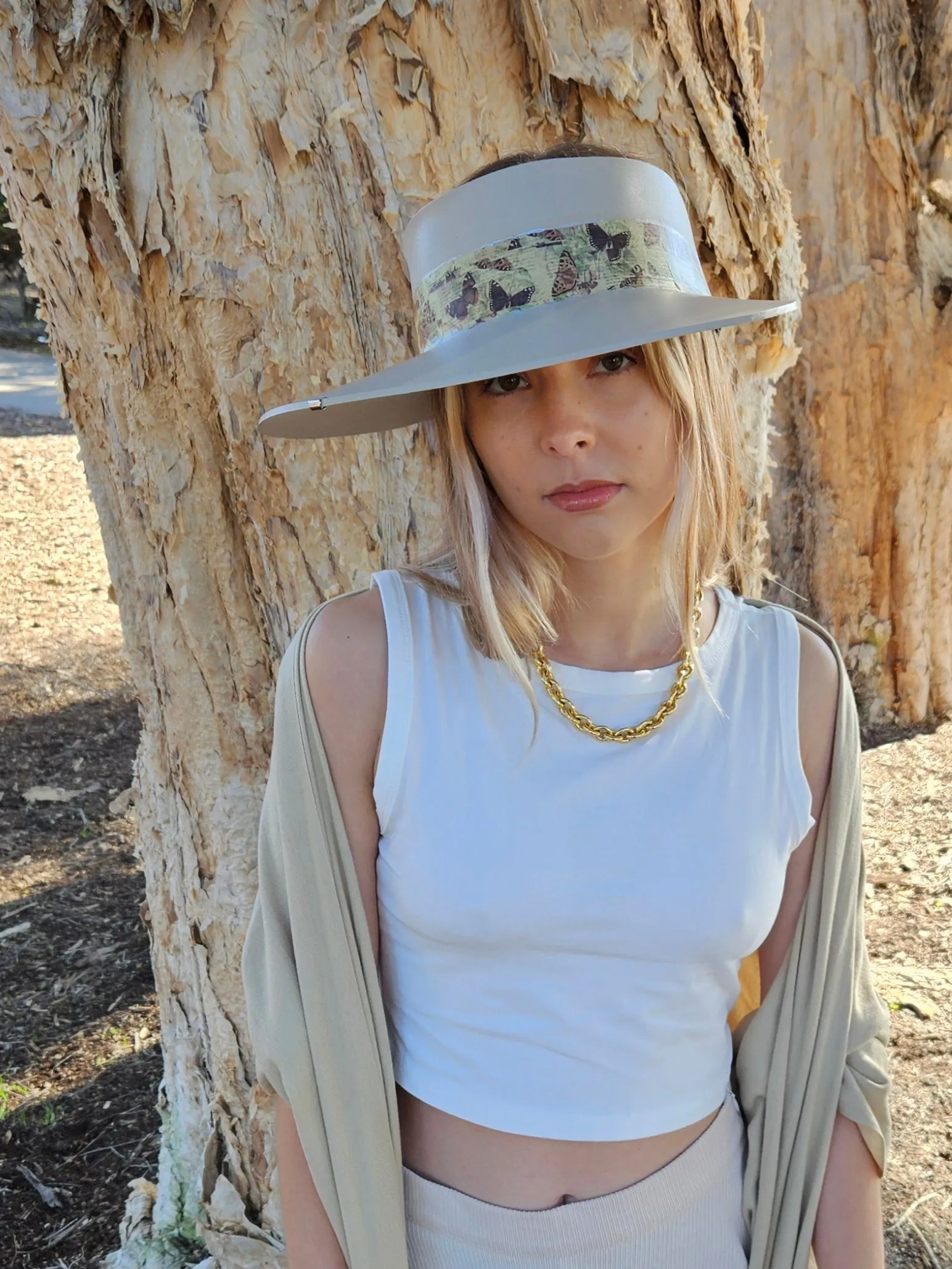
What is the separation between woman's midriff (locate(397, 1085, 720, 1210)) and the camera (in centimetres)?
140

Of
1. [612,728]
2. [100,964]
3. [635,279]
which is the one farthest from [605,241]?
[100,964]

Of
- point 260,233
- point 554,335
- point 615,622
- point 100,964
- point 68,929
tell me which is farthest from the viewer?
point 68,929

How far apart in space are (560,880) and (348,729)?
12.4 inches

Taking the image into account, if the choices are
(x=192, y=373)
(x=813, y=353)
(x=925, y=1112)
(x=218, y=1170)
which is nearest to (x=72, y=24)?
(x=192, y=373)

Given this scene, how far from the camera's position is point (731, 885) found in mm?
1395

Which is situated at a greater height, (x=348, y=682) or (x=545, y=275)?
(x=545, y=275)

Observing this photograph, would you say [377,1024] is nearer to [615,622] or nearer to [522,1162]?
[522,1162]

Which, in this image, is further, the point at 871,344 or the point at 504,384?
the point at 871,344

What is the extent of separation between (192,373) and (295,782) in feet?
2.86

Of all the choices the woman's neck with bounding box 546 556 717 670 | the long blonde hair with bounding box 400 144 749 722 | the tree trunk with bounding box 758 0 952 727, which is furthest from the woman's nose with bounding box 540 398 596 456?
the tree trunk with bounding box 758 0 952 727

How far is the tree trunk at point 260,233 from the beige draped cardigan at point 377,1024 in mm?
614

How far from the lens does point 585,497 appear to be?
1.39 meters

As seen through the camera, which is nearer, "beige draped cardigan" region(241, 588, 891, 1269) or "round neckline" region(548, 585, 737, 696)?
"beige draped cardigan" region(241, 588, 891, 1269)

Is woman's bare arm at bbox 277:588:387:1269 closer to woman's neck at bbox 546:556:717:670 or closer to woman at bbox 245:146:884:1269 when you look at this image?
woman at bbox 245:146:884:1269
